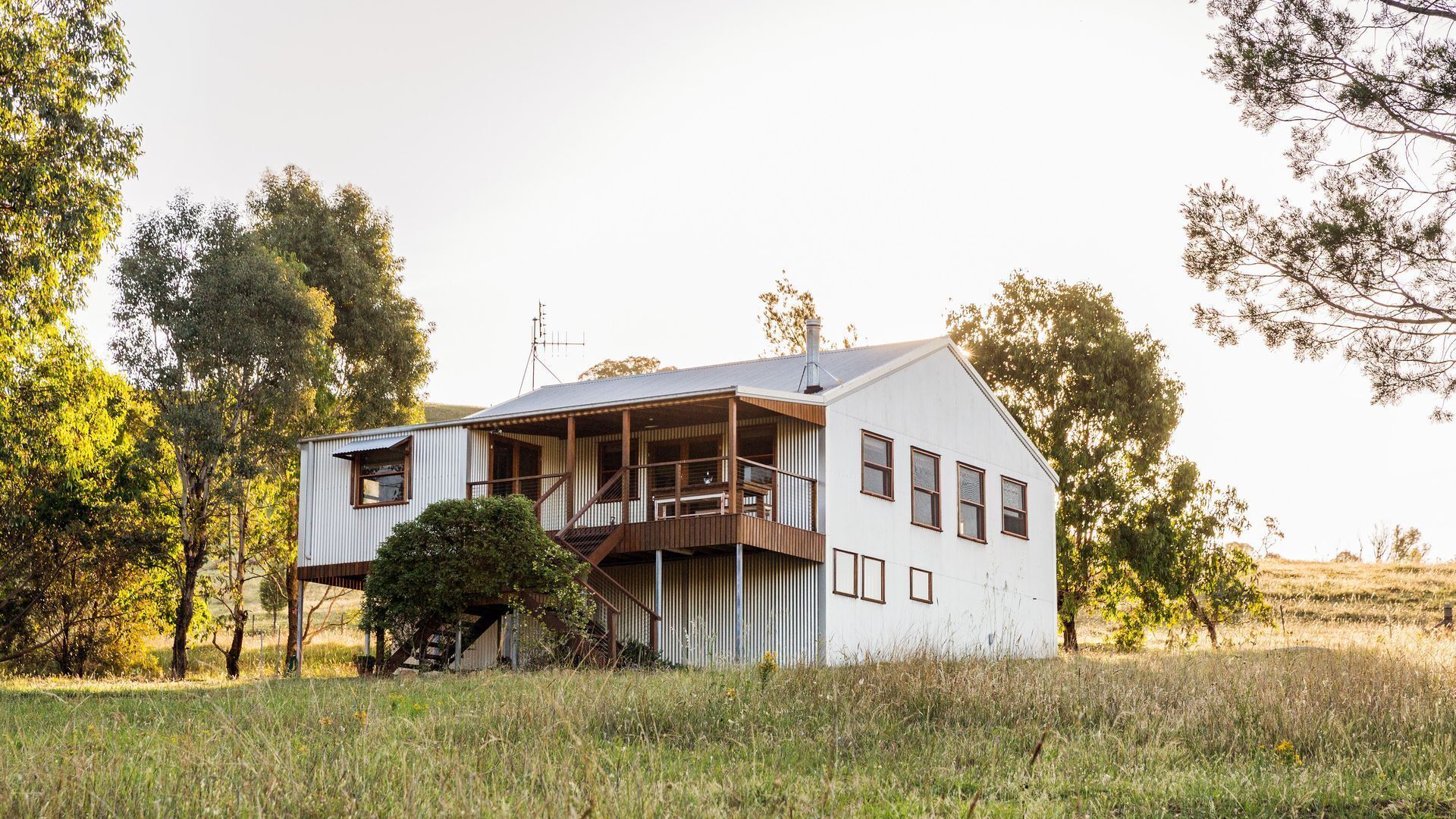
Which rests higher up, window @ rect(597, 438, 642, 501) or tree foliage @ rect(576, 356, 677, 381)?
tree foliage @ rect(576, 356, 677, 381)

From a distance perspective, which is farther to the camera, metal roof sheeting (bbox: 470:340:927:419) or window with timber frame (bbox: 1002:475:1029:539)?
window with timber frame (bbox: 1002:475:1029:539)

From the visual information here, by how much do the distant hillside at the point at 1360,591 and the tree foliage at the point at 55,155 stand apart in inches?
1230

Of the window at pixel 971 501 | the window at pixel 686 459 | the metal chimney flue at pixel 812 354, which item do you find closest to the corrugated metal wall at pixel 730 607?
the window at pixel 686 459

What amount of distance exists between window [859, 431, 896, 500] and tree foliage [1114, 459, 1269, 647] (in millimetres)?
10959

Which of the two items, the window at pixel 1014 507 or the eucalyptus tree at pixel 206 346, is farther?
the eucalyptus tree at pixel 206 346

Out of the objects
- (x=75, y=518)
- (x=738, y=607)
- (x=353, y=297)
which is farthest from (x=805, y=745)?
(x=353, y=297)

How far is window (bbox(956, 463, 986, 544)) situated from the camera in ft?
89.8

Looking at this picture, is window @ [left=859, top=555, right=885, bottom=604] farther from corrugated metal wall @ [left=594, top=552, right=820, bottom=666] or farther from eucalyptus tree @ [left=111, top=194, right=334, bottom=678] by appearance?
eucalyptus tree @ [left=111, top=194, right=334, bottom=678]

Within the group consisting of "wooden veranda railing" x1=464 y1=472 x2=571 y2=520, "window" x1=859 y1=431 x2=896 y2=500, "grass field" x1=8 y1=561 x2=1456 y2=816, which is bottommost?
"grass field" x1=8 y1=561 x2=1456 y2=816

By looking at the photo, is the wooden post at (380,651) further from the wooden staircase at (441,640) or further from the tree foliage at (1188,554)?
the tree foliage at (1188,554)

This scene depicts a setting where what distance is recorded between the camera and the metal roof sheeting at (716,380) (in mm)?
25969

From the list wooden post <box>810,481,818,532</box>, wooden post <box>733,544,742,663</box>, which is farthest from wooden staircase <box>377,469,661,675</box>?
wooden post <box>810,481,818,532</box>

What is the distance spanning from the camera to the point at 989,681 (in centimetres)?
1221

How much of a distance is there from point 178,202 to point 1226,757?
27627 millimetres
